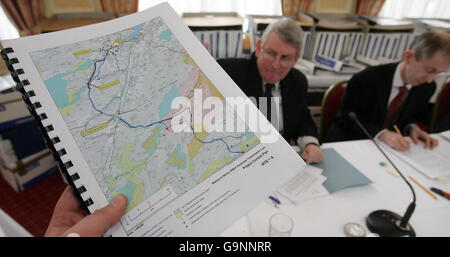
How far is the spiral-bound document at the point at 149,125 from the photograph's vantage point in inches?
17.3

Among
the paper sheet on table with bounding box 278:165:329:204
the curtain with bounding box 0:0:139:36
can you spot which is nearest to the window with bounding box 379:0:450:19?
the paper sheet on table with bounding box 278:165:329:204

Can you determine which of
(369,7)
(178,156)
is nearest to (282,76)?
(178,156)

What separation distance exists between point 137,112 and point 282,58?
3.29ft

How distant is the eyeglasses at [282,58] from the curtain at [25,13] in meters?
1.84

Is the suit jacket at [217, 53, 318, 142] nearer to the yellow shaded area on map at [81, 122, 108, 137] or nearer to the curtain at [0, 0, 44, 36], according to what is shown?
the yellow shaded area on map at [81, 122, 108, 137]

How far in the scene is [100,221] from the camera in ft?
1.36

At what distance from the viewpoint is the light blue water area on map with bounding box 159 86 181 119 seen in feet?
1.66

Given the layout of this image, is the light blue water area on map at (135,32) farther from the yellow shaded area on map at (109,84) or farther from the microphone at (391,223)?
the microphone at (391,223)

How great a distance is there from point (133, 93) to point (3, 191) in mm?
2127

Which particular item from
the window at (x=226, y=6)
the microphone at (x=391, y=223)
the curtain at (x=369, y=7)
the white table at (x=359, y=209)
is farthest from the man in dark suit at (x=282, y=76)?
the curtain at (x=369, y=7)

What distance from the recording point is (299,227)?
86cm
